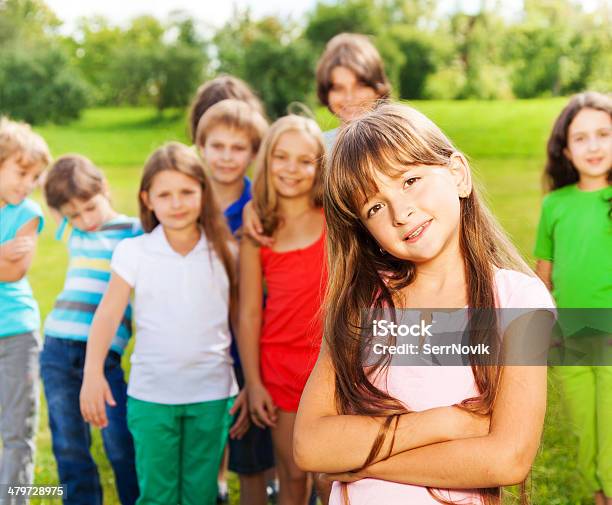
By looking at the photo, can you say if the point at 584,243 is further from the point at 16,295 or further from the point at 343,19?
the point at 343,19

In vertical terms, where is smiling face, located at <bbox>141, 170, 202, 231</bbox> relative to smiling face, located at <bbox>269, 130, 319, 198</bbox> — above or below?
below

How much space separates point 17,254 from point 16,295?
0.18 meters

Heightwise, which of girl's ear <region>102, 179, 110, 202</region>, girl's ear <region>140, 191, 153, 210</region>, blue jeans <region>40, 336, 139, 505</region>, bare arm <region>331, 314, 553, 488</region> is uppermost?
girl's ear <region>102, 179, 110, 202</region>

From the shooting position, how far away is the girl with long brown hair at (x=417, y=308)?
1348mm

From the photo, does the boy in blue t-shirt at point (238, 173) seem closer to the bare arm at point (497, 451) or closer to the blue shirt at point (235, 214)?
the blue shirt at point (235, 214)

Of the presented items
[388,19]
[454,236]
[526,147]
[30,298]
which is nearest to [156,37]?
[388,19]

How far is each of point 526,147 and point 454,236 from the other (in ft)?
41.3

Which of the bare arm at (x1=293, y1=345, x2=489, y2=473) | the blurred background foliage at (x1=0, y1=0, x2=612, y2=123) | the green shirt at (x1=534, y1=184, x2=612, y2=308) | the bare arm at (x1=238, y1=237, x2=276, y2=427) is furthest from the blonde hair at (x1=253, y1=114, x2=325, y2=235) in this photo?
the blurred background foliage at (x1=0, y1=0, x2=612, y2=123)

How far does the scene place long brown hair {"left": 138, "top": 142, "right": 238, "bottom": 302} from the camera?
2719 mm

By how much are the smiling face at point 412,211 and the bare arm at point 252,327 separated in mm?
1210

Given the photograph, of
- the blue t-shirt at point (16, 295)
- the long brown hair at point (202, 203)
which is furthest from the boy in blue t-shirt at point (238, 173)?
the blue t-shirt at point (16, 295)

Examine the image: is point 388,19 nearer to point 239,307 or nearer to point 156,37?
point 156,37

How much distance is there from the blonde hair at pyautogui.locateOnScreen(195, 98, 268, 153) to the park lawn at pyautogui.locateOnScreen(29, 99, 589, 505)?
1.87m

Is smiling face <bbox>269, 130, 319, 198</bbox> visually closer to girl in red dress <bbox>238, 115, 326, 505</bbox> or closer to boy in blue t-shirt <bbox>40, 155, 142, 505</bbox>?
girl in red dress <bbox>238, 115, 326, 505</bbox>
